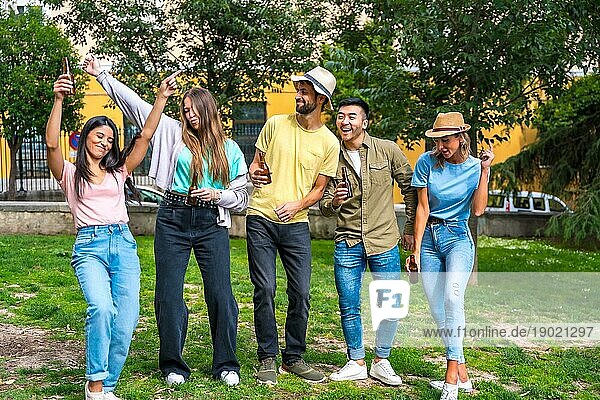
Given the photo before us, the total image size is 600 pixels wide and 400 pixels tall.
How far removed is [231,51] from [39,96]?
4.90 meters

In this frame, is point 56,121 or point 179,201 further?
point 179,201

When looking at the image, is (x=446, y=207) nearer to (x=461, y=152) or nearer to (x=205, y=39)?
(x=461, y=152)

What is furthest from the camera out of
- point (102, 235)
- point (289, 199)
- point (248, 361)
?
point (248, 361)

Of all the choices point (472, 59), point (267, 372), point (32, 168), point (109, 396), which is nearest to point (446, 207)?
point (267, 372)

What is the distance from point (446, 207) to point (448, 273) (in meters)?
0.44

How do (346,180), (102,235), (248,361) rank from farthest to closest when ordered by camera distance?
(248,361)
(346,180)
(102,235)

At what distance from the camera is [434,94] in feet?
34.0

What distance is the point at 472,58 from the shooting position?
9.50 m

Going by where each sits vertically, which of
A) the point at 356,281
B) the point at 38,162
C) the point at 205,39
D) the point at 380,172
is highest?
the point at 205,39

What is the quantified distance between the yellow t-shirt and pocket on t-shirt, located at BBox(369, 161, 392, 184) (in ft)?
0.86

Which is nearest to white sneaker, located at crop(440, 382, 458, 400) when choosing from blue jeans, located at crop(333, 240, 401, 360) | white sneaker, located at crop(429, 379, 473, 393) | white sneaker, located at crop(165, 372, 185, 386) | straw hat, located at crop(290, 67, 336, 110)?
white sneaker, located at crop(429, 379, 473, 393)

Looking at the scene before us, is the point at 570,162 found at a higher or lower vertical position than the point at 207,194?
higher

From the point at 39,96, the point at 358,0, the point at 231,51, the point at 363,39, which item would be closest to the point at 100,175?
the point at 358,0

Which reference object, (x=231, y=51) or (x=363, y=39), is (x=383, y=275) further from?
(x=231, y=51)
